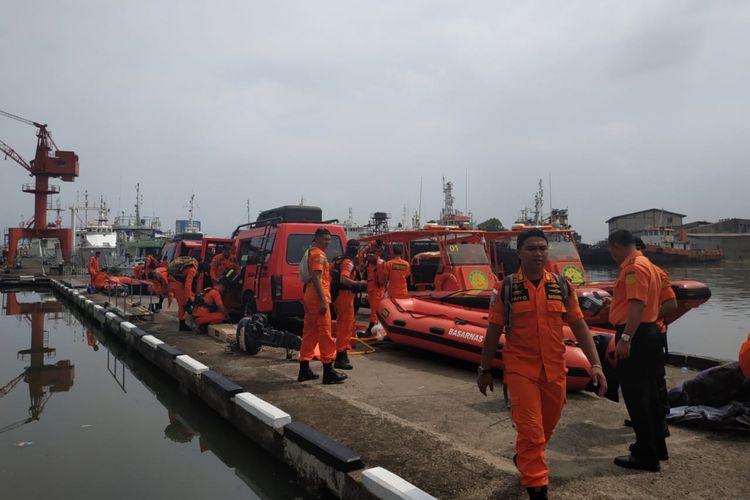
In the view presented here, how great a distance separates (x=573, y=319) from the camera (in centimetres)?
297

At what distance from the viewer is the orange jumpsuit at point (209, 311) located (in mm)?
8898

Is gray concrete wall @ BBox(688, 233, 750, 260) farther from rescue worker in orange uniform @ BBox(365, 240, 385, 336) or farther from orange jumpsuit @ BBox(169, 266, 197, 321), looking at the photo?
orange jumpsuit @ BBox(169, 266, 197, 321)

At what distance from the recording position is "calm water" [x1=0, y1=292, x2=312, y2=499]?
391 cm

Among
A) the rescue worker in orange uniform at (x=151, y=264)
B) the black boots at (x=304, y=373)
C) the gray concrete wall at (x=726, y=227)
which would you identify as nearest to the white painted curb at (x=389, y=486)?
the black boots at (x=304, y=373)

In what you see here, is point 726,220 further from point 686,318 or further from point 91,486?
point 91,486

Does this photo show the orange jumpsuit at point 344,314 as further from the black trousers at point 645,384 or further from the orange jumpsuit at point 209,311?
the orange jumpsuit at point 209,311

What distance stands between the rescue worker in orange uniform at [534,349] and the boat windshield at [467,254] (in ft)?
21.2

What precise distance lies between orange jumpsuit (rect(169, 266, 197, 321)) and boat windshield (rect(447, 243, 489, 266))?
15.8 feet

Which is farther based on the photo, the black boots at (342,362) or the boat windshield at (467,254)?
the boat windshield at (467,254)

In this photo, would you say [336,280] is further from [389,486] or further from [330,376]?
[389,486]

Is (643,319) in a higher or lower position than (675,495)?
higher

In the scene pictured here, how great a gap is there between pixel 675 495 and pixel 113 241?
126 ft

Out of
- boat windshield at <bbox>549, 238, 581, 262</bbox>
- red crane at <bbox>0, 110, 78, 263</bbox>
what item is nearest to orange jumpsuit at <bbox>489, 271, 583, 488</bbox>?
boat windshield at <bbox>549, 238, 581, 262</bbox>

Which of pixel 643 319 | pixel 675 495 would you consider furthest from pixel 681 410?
pixel 675 495
